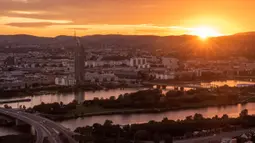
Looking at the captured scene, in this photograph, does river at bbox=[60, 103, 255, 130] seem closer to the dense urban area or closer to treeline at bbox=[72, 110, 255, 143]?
the dense urban area

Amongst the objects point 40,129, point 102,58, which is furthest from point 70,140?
point 102,58

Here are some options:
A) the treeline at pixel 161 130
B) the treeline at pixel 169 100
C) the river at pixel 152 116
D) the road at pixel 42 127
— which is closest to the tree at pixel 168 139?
the treeline at pixel 161 130

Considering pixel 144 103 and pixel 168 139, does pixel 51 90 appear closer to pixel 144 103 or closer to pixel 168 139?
pixel 144 103

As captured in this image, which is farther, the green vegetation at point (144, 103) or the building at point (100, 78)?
the building at point (100, 78)

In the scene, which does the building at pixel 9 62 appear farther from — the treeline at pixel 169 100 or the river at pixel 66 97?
the treeline at pixel 169 100

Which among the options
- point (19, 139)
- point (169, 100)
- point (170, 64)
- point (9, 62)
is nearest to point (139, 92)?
point (169, 100)

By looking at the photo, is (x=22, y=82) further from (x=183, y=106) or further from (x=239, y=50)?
(x=239, y=50)
